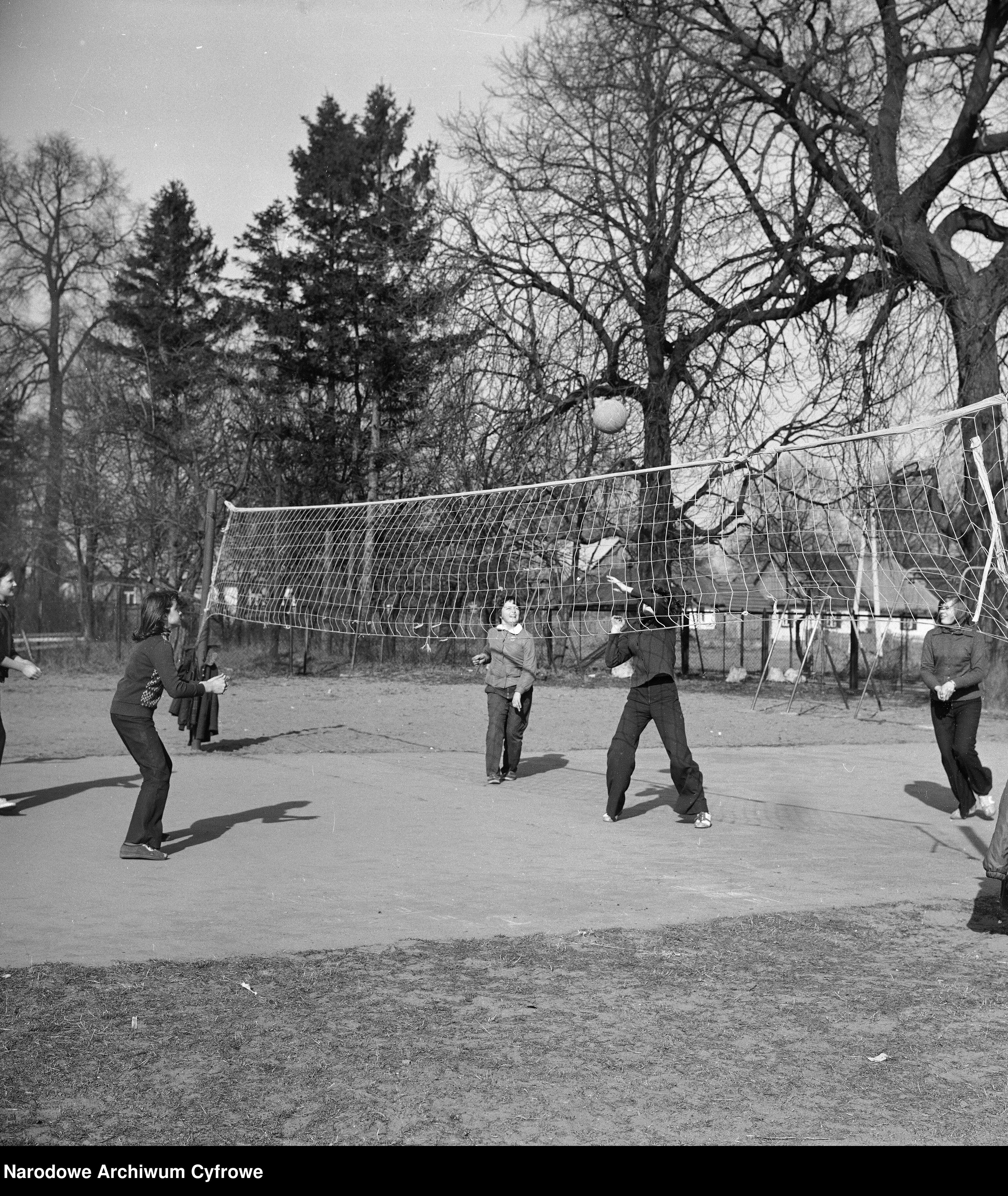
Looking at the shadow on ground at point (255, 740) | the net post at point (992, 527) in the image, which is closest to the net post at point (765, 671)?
the shadow on ground at point (255, 740)

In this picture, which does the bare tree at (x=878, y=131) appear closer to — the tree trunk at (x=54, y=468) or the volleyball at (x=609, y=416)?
the volleyball at (x=609, y=416)

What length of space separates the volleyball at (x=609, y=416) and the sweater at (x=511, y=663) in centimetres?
638

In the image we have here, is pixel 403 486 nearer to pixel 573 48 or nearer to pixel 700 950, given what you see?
pixel 573 48

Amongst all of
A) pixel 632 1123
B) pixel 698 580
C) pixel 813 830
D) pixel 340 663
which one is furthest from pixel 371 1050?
pixel 340 663

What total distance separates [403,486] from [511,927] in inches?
976

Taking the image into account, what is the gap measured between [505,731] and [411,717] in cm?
690

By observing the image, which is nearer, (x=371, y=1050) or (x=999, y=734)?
(x=371, y=1050)

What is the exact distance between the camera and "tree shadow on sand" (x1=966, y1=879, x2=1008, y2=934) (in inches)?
265

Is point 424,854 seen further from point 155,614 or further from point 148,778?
point 155,614

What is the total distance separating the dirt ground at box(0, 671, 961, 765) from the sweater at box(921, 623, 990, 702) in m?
5.33

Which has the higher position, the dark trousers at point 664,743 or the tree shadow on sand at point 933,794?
the dark trousers at point 664,743

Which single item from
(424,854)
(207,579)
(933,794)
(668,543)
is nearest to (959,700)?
(933,794)

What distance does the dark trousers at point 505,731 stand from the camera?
1207cm

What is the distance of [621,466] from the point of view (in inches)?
856
